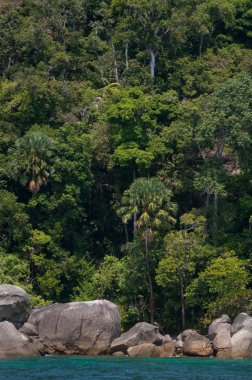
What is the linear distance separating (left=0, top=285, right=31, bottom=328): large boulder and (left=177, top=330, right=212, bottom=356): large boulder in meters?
8.16

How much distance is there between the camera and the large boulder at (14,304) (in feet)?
185

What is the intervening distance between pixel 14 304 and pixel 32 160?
39.2 ft

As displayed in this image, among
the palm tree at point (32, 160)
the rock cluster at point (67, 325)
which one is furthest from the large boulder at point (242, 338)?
the palm tree at point (32, 160)

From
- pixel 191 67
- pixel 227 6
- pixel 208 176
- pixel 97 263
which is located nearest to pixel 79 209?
pixel 97 263

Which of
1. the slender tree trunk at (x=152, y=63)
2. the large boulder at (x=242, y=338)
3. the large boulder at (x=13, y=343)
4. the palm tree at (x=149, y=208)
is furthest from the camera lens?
the slender tree trunk at (x=152, y=63)

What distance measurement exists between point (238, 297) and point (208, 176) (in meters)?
7.49

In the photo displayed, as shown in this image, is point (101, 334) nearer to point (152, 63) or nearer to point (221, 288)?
point (221, 288)

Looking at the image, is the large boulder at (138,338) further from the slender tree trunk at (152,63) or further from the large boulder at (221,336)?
the slender tree trunk at (152,63)

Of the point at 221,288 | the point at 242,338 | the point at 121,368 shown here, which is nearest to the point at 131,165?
the point at 221,288

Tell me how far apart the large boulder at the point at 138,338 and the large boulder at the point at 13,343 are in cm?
401

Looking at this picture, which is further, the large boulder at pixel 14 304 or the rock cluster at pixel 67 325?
the large boulder at pixel 14 304

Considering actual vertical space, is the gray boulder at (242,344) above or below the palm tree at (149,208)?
below

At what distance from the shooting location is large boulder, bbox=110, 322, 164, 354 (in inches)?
2195

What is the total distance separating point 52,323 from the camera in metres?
56.6
